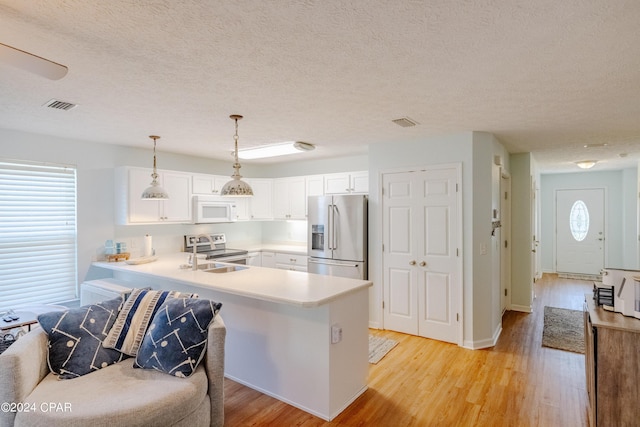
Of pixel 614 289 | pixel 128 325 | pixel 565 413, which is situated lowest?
pixel 565 413

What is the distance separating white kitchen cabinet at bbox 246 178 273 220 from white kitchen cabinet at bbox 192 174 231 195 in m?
0.67

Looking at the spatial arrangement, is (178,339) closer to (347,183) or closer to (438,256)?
(438,256)

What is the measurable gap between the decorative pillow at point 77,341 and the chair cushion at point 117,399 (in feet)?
0.22

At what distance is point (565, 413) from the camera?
256cm

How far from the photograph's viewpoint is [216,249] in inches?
213

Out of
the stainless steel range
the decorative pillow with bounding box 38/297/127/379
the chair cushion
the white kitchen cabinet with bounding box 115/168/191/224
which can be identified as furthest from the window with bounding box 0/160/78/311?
the chair cushion

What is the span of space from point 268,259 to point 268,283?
2741mm

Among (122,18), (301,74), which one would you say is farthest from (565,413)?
(122,18)

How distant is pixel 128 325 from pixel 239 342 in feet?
3.29

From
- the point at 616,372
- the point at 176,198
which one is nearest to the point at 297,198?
the point at 176,198

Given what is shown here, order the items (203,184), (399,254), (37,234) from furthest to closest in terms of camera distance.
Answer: (203,184) < (399,254) < (37,234)

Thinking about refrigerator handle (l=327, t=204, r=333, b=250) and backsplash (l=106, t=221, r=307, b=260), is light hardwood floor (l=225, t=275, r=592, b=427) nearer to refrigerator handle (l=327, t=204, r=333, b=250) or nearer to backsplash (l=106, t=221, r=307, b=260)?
refrigerator handle (l=327, t=204, r=333, b=250)

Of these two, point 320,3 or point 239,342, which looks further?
point 239,342

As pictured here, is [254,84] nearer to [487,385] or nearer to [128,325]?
[128,325]
